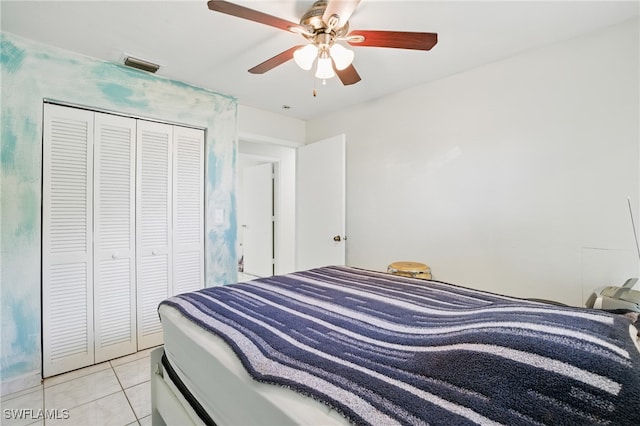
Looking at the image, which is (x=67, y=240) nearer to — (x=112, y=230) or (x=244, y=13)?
(x=112, y=230)

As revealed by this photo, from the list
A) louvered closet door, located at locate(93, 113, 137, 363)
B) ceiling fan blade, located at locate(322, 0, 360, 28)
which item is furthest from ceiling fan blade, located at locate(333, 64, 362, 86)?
louvered closet door, located at locate(93, 113, 137, 363)

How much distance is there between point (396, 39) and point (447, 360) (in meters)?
1.53

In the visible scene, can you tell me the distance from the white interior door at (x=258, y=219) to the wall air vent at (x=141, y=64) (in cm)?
255

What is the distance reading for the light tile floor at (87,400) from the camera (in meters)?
1.58

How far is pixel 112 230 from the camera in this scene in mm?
2246

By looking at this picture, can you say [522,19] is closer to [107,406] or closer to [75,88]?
[75,88]

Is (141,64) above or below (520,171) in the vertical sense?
above

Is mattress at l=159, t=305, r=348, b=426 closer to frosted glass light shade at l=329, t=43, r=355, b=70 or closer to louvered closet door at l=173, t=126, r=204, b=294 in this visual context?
louvered closet door at l=173, t=126, r=204, b=294

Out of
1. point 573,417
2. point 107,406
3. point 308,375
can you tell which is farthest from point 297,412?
point 107,406

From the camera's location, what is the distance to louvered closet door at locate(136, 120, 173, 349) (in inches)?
94.0

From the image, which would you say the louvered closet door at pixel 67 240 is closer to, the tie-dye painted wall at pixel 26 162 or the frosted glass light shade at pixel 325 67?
the tie-dye painted wall at pixel 26 162

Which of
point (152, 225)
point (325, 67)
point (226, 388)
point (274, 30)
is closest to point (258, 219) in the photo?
point (152, 225)

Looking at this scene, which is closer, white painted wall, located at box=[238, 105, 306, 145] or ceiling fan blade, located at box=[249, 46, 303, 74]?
ceiling fan blade, located at box=[249, 46, 303, 74]

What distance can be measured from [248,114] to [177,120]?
84 cm
